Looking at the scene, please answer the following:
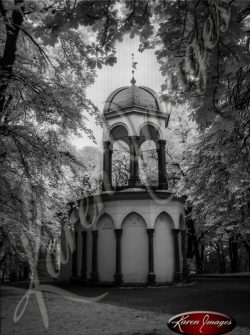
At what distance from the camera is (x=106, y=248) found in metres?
19.1

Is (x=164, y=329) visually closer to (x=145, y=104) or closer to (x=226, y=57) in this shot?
(x=226, y=57)

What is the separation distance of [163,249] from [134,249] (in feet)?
5.10

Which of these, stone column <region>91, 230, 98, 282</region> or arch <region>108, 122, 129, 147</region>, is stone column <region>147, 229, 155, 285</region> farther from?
arch <region>108, 122, 129, 147</region>

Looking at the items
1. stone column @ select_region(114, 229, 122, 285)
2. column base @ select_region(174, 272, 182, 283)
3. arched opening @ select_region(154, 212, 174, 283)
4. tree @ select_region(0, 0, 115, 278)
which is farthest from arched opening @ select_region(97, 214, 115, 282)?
tree @ select_region(0, 0, 115, 278)

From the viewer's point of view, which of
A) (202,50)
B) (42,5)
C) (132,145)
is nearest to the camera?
(202,50)

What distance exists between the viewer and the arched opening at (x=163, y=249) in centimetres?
1848

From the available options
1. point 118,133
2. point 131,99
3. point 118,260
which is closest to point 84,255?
point 118,260

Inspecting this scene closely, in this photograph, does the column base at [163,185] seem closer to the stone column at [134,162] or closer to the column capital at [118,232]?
the stone column at [134,162]

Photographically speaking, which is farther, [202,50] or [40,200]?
[40,200]

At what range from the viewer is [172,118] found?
3180 cm

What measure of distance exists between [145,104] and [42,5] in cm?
1323

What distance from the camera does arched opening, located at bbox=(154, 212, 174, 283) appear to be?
60.6ft

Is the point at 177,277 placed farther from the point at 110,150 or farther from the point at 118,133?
the point at 118,133

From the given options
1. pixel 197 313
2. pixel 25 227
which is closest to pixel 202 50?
pixel 197 313
